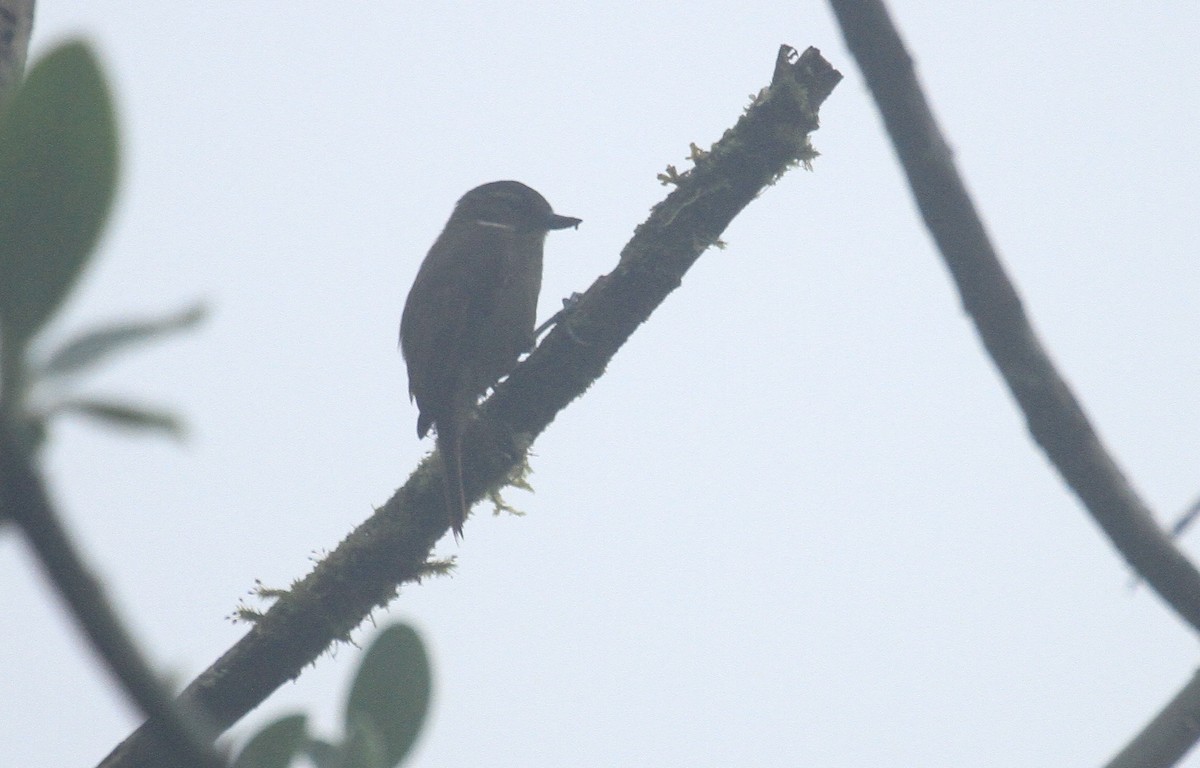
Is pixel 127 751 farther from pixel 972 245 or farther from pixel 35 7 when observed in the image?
pixel 972 245

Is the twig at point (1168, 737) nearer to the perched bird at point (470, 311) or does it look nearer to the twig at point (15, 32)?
the twig at point (15, 32)

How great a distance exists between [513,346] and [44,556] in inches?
191

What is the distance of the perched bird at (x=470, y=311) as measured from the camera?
4953mm

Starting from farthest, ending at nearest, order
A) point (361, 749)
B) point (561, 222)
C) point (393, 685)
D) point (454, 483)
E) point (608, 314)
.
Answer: point (561, 222)
point (454, 483)
point (608, 314)
point (393, 685)
point (361, 749)

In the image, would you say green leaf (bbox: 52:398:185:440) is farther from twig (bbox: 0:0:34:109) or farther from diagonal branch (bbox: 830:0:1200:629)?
twig (bbox: 0:0:34:109)

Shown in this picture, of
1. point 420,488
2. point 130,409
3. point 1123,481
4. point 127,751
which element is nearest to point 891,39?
point 1123,481

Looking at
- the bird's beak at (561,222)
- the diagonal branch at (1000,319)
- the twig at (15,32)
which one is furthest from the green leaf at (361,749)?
the bird's beak at (561,222)

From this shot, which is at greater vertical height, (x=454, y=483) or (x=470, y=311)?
(x=470, y=311)

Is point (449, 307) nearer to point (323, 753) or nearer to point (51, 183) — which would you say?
point (323, 753)

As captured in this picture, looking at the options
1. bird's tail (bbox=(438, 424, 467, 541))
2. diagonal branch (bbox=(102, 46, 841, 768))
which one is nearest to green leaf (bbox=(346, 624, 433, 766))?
diagonal branch (bbox=(102, 46, 841, 768))

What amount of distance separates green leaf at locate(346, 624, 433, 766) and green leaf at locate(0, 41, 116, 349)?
580 millimetres

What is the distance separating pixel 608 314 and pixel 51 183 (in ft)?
10.9

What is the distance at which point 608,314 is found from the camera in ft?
12.6

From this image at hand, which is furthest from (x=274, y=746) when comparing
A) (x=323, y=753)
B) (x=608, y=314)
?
(x=608, y=314)
